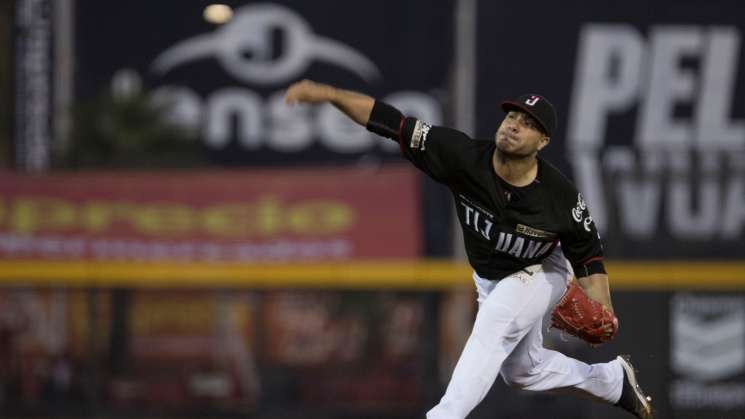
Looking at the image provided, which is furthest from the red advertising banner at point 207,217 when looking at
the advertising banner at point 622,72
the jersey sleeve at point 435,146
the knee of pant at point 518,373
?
the jersey sleeve at point 435,146

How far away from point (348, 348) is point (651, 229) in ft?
11.2

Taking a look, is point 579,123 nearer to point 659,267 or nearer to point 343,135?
point 343,135

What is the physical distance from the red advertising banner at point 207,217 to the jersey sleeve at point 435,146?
8.76 m

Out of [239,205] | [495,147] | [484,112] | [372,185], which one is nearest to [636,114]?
[484,112]

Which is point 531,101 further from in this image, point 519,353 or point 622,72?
point 622,72

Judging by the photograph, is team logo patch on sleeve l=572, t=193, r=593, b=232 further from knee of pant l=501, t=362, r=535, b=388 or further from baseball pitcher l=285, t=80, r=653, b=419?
knee of pant l=501, t=362, r=535, b=388

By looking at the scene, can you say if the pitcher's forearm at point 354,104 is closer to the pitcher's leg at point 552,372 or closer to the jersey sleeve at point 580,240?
the jersey sleeve at point 580,240

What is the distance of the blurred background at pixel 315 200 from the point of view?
37.5 feet

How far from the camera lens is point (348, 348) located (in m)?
13.6

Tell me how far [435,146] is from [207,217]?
9127mm

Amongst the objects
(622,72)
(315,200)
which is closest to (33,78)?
(315,200)

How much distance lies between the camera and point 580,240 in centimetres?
598

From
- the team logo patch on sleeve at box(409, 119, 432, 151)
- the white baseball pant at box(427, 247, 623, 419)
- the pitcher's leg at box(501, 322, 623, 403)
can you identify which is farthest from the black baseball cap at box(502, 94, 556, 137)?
the pitcher's leg at box(501, 322, 623, 403)

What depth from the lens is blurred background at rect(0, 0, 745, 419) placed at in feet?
37.5
